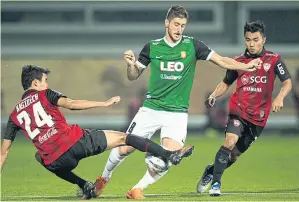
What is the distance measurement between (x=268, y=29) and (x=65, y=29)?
22.8 ft

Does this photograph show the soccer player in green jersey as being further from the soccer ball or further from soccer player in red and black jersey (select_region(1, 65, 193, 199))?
soccer player in red and black jersey (select_region(1, 65, 193, 199))

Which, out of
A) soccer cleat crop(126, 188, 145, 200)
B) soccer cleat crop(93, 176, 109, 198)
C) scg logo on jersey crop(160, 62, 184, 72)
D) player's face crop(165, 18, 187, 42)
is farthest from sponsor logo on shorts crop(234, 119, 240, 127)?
soccer cleat crop(93, 176, 109, 198)

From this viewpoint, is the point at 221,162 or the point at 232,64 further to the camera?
the point at 221,162

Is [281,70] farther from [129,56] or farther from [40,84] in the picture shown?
[40,84]

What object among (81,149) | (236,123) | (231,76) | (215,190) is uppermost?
(231,76)

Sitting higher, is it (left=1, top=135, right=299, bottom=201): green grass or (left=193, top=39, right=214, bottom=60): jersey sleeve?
(left=193, top=39, right=214, bottom=60): jersey sleeve

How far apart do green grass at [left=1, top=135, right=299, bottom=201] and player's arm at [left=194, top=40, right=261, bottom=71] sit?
1631 mm

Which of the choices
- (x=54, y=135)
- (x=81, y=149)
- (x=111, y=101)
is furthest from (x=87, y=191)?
(x=111, y=101)

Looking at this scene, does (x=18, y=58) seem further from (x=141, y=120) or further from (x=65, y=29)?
(x=141, y=120)

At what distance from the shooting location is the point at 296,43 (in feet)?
108

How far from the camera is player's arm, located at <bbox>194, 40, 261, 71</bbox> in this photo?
12.5 m

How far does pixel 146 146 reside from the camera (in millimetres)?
11953

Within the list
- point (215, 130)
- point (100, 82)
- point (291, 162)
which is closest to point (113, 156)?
point (291, 162)

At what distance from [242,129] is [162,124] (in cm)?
124
